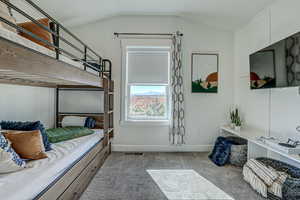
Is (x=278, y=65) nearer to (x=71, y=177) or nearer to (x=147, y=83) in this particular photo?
(x=147, y=83)

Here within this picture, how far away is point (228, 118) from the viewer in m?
3.87

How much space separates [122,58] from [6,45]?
2866 millimetres

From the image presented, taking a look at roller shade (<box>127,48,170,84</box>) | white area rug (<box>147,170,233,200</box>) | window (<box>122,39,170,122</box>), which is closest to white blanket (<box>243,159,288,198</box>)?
white area rug (<box>147,170,233,200</box>)

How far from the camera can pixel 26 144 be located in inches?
64.6

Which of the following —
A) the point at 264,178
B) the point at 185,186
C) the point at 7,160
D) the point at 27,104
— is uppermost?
the point at 27,104

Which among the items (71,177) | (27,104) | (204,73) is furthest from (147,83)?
(71,177)

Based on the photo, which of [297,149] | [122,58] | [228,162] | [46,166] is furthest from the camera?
[122,58]

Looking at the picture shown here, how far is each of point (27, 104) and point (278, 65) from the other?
3.60 m

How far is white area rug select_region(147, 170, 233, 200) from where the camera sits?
2.09 metres

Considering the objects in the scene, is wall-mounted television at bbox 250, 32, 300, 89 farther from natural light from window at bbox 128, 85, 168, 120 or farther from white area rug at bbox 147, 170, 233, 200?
natural light from window at bbox 128, 85, 168, 120

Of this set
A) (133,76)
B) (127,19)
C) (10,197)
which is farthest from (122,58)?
(10,197)

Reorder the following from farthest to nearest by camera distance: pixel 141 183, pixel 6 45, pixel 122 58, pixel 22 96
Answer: pixel 122 58 → pixel 22 96 → pixel 141 183 → pixel 6 45

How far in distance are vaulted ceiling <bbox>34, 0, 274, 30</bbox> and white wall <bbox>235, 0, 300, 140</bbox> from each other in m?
0.26

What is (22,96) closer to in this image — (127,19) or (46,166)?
(46,166)
